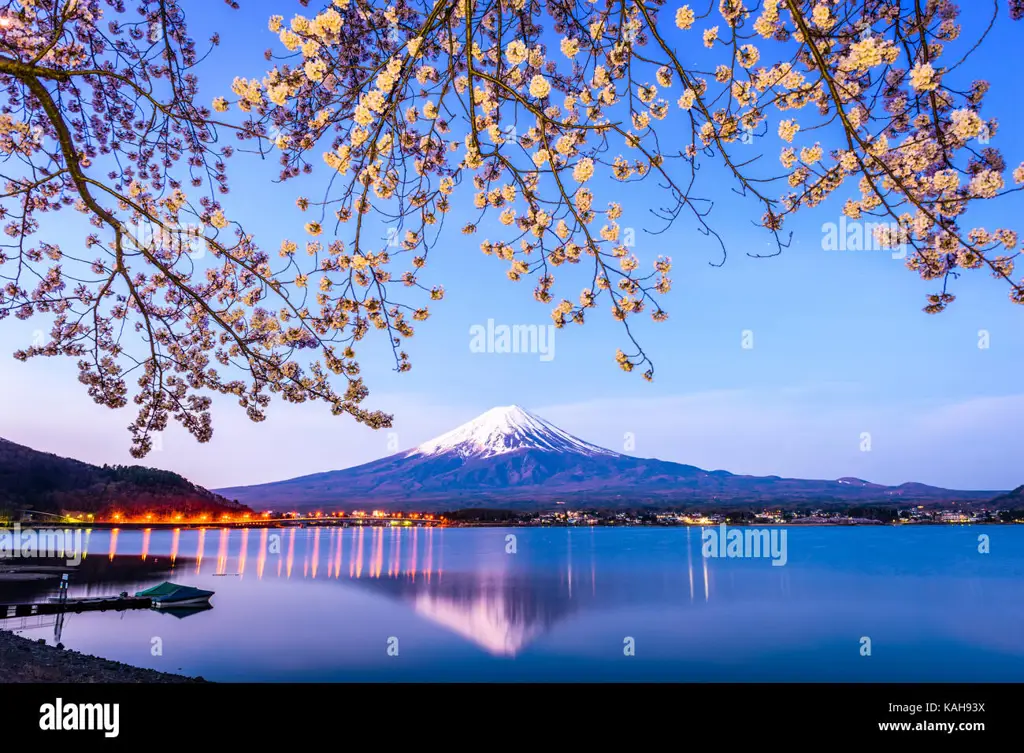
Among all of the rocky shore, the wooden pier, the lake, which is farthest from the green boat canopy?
the rocky shore

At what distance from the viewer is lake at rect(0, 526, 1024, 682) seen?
818 inches

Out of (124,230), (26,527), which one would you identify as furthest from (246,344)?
(26,527)

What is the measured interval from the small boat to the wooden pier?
1.26 feet

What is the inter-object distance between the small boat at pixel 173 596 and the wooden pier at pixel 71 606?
1.26ft

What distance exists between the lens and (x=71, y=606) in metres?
22.4

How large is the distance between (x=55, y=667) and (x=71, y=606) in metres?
13.6

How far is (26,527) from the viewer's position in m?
74.9

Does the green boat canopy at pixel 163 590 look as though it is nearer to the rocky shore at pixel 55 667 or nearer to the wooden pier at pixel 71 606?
the wooden pier at pixel 71 606

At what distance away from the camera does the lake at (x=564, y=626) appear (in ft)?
68.2
